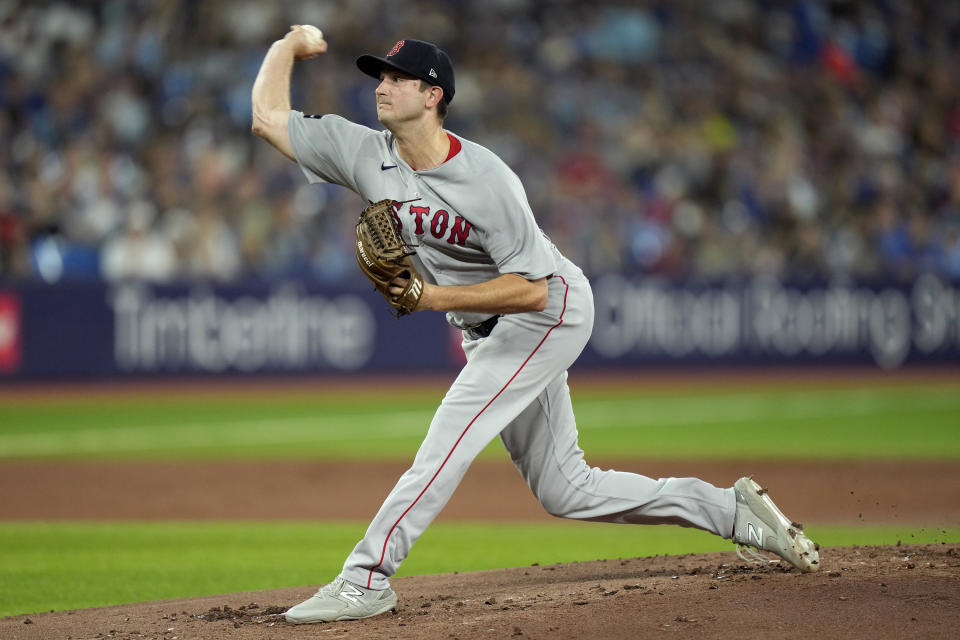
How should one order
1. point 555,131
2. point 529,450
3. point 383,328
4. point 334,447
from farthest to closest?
point 555,131 < point 383,328 < point 334,447 < point 529,450

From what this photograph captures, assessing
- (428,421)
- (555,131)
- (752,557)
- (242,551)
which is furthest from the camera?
(555,131)

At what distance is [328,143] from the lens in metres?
4.73

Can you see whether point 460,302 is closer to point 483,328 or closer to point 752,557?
point 483,328

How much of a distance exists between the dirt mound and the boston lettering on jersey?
1.39 metres

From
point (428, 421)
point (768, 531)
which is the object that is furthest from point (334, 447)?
point (768, 531)

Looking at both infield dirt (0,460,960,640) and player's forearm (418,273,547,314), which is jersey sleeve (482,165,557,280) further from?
infield dirt (0,460,960,640)

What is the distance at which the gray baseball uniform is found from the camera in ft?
14.8

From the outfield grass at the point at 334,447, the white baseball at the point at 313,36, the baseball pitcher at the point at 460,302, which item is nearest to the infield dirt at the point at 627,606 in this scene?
the baseball pitcher at the point at 460,302

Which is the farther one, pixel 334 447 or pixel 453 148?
pixel 334 447

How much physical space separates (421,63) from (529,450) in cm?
159

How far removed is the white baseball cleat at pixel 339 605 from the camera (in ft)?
14.5

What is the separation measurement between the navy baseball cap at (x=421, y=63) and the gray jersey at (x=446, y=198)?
251 mm

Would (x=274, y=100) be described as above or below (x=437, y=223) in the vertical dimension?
above

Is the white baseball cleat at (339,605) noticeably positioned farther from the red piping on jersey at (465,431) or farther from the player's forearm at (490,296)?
the player's forearm at (490,296)
